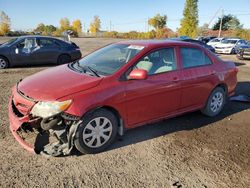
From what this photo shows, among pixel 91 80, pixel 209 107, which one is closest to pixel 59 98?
pixel 91 80

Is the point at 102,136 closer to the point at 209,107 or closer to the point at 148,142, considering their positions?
the point at 148,142

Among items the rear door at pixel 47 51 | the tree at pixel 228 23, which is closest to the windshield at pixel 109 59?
the rear door at pixel 47 51

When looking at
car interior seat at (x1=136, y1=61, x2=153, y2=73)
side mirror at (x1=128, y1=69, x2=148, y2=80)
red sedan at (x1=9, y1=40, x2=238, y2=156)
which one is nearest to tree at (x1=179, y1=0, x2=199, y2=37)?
red sedan at (x1=9, y1=40, x2=238, y2=156)

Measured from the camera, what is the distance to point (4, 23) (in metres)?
58.7

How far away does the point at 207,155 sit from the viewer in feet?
13.5

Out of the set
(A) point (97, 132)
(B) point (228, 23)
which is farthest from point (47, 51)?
(B) point (228, 23)

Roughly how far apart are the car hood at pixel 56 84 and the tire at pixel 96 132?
17.3 inches

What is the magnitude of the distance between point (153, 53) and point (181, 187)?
7.45ft

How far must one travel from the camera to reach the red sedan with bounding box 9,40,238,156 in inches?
147

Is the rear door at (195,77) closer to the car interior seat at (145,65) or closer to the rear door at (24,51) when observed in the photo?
the car interior seat at (145,65)

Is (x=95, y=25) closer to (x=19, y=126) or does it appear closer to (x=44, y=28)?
(x=44, y=28)

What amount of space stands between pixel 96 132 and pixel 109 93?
598mm

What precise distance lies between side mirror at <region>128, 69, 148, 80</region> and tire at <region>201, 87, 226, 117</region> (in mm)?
2103

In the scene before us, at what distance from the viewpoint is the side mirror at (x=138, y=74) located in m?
4.11
